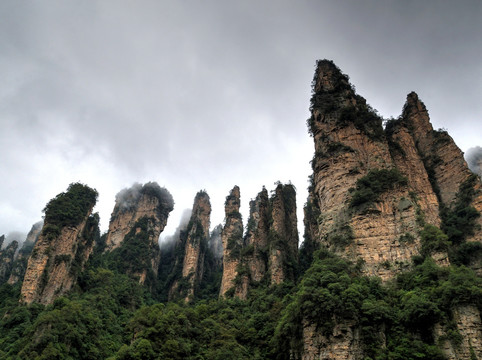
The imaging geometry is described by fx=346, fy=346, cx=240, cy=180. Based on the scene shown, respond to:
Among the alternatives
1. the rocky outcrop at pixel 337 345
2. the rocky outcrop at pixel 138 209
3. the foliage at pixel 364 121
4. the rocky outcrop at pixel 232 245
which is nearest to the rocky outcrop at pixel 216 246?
the rocky outcrop at pixel 138 209

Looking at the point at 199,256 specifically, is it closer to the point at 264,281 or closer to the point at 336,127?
the point at 264,281

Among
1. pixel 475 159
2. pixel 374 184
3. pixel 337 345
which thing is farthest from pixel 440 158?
pixel 475 159

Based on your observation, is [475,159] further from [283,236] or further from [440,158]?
[283,236]

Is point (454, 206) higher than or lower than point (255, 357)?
higher

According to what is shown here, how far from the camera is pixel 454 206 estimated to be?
37.0 meters

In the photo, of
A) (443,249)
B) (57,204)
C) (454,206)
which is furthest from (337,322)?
(57,204)

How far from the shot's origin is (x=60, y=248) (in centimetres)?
4334

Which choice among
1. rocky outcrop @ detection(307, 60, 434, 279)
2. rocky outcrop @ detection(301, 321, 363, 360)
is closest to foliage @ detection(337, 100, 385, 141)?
rocky outcrop @ detection(307, 60, 434, 279)

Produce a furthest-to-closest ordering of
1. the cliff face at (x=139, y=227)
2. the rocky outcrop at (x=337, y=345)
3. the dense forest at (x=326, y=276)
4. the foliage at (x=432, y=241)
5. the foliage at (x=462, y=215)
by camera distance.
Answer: the cliff face at (x=139, y=227) < the foliage at (x=462, y=215) < the foliage at (x=432, y=241) < the dense forest at (x=326, y=276) < the rocky outcrop at (x=337, y=345)

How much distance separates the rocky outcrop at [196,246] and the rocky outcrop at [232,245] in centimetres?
786

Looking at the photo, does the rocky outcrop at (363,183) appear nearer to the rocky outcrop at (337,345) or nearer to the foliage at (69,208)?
the rocky outcrop at (337,345)

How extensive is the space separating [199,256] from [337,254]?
3928cm

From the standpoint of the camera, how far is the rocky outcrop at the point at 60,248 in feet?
131

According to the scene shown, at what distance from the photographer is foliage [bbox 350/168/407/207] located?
33.7m
